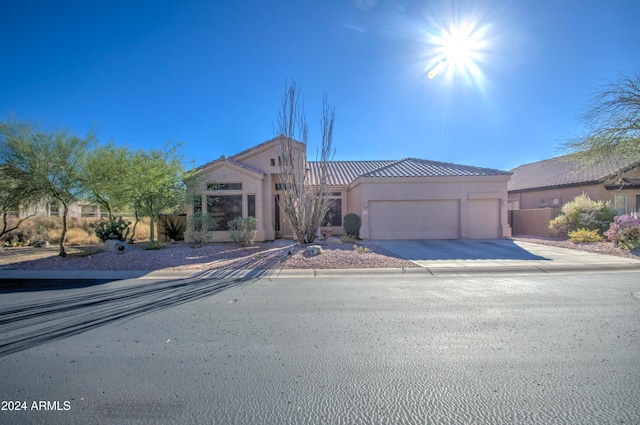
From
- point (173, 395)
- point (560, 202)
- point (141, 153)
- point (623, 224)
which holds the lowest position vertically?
point (173, 395)

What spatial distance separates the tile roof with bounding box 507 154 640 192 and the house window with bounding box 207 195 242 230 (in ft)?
54.3

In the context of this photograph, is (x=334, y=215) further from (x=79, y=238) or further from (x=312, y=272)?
(x=79, y=238)

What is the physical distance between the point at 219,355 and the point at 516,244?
14.2 meters

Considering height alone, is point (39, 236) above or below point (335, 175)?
below

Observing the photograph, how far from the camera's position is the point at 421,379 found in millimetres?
3064

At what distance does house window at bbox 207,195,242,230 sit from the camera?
49.9 feet

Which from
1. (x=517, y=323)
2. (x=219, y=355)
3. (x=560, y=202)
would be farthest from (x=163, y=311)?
(x=560, y=202)

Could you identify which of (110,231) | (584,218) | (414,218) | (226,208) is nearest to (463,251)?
(414,218)

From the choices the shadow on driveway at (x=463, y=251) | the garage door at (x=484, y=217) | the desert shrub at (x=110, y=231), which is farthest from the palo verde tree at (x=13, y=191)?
the garage door at (x=484, y=217)

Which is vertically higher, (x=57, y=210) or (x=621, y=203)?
(x=621, y=203)

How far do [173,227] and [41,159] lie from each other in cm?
669

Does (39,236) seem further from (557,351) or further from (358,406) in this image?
(557,351)

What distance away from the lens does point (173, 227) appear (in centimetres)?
1636

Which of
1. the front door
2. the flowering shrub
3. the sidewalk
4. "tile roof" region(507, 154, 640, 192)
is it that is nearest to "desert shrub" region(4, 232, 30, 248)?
the sidewalk
